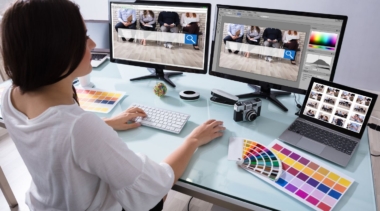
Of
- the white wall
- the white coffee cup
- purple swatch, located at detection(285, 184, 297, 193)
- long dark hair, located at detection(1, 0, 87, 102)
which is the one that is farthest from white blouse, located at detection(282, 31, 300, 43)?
the white wall

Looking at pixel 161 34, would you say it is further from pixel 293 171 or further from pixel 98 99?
pixel 293 171

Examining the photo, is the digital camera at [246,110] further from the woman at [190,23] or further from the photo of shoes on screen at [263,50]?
the woman at [190,23]

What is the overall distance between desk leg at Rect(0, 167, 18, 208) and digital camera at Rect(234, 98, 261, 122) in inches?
59.1

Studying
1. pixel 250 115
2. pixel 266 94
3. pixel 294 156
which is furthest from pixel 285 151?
pixel 266 94

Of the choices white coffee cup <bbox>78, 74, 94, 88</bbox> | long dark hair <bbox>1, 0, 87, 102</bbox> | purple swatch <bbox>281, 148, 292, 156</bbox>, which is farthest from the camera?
white coffee cup <bbox>78, 74, 94, 88</bbox>

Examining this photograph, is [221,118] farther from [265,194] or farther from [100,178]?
[100,178]

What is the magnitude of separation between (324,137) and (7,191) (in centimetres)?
187

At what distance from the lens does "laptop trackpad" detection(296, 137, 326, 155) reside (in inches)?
42.5

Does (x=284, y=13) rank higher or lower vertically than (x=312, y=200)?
higher

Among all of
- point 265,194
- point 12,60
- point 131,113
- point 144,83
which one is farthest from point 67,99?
point 144,83

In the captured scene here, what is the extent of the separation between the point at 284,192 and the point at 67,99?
28.7 inches

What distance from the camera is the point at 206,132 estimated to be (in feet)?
3.73

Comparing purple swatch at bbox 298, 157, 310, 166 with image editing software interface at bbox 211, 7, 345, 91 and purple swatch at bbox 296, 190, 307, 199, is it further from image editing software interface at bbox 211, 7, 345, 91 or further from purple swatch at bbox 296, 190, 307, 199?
image editing software interface at bbox 211, 7, 345, 91

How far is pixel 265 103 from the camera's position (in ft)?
4.78
